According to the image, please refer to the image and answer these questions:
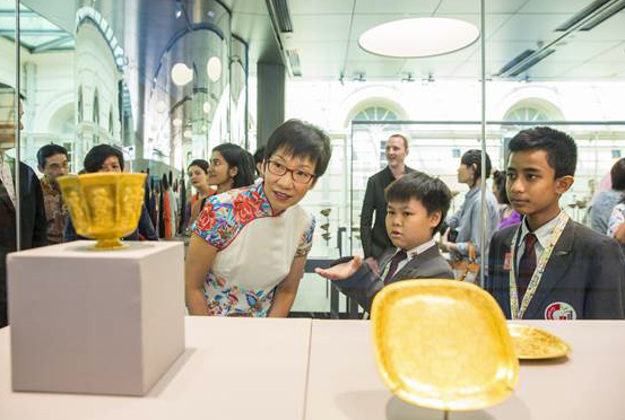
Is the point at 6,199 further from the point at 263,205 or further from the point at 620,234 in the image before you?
the point at 620,234

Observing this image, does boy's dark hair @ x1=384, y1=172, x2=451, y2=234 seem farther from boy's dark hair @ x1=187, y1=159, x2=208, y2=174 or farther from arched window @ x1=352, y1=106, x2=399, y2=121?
boy's dark hair @ x1=187, y1=159, x2=208, y2=174

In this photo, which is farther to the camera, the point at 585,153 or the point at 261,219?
the point at 585,153

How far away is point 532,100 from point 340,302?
1.64m

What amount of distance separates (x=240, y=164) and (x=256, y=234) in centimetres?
51

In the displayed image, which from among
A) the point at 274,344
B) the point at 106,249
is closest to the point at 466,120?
the point at 274,344

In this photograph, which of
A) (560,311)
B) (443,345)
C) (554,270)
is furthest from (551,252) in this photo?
(443,345)

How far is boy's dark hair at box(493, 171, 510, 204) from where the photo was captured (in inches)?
94.8

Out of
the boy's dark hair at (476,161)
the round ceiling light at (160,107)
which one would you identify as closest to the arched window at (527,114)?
the boy's dark hair at (476,161)

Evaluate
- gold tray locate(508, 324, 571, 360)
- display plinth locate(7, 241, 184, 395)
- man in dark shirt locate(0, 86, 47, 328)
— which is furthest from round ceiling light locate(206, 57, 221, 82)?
gold tray locate(508, 324, 571, 360)

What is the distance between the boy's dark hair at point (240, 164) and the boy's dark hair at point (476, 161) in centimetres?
121

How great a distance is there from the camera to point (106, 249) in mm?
789

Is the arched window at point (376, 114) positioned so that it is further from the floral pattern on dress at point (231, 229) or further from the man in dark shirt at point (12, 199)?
the man in dark shirt at point (12, 199)

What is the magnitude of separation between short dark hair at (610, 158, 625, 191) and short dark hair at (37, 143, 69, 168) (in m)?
2.87

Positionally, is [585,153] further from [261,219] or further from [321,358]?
[321,358]
